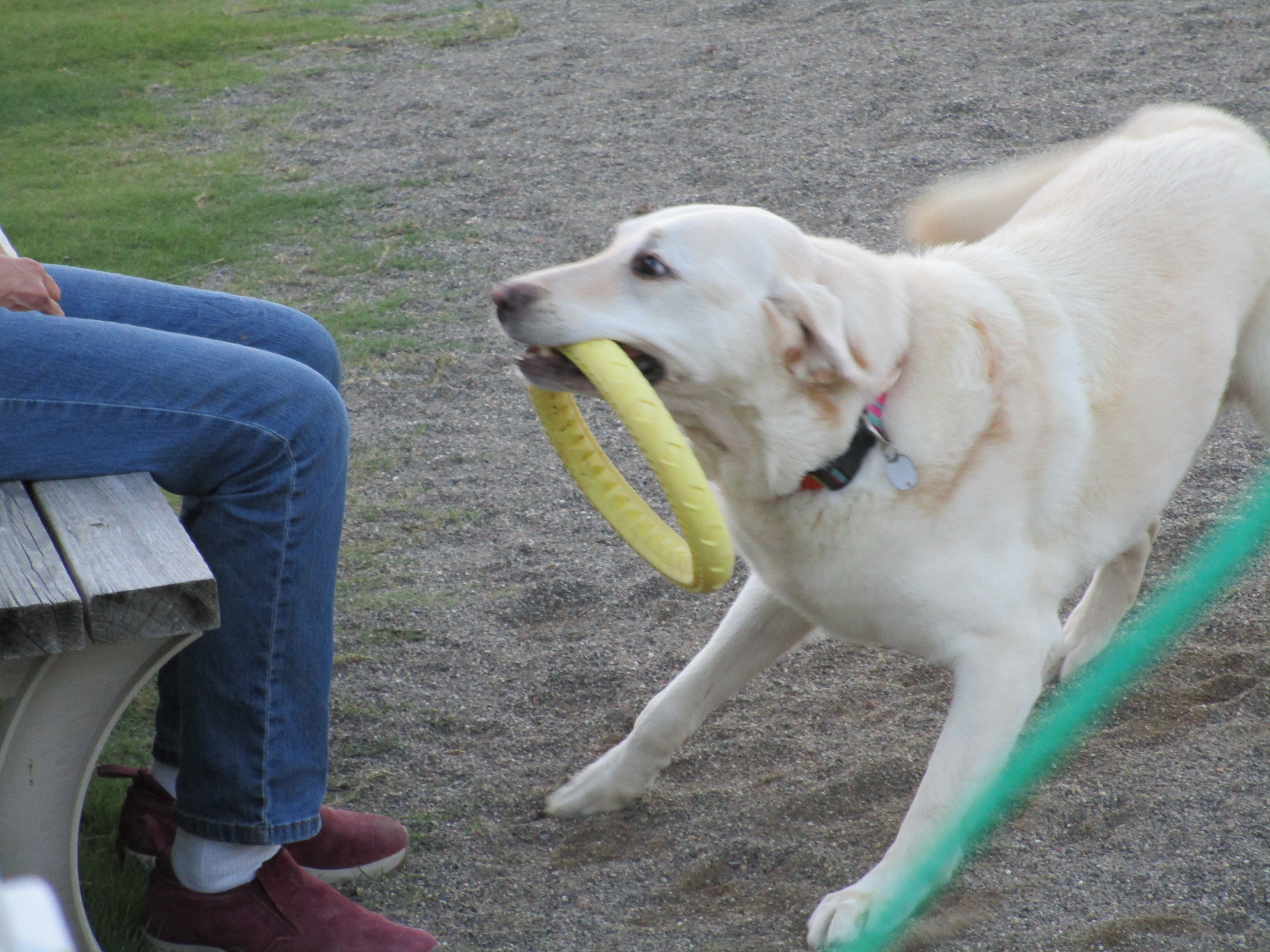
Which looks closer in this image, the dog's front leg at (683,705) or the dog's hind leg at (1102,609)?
the dog's front leg at (683,705)

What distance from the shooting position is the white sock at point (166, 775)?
94.4 inches

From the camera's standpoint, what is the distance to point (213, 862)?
208 centimetres

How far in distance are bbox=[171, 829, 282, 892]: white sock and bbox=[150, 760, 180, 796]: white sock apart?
11.7 inches

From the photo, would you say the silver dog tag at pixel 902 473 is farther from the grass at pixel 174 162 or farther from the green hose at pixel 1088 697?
the grass at pixel 174 162

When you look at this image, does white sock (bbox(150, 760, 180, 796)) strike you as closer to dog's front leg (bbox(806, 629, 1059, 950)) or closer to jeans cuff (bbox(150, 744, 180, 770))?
jeans cuff (bbox(150, 744, 180, 770))

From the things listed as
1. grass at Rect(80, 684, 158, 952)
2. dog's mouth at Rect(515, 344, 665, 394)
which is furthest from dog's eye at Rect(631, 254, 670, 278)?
grass at Rect(80, 684, 158, 952)

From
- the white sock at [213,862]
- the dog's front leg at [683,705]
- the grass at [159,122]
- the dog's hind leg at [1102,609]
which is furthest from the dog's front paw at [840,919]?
the grass at [159,122]

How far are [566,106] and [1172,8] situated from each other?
13.9ft

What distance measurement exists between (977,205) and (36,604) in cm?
253

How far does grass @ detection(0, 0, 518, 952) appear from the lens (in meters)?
5.21

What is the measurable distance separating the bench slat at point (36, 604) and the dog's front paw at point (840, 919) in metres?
1.34

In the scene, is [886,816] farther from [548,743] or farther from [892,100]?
[892,100]

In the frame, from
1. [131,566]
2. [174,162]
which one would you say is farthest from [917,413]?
[174,162]

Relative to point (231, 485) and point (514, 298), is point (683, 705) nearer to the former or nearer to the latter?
point (514, 298)
